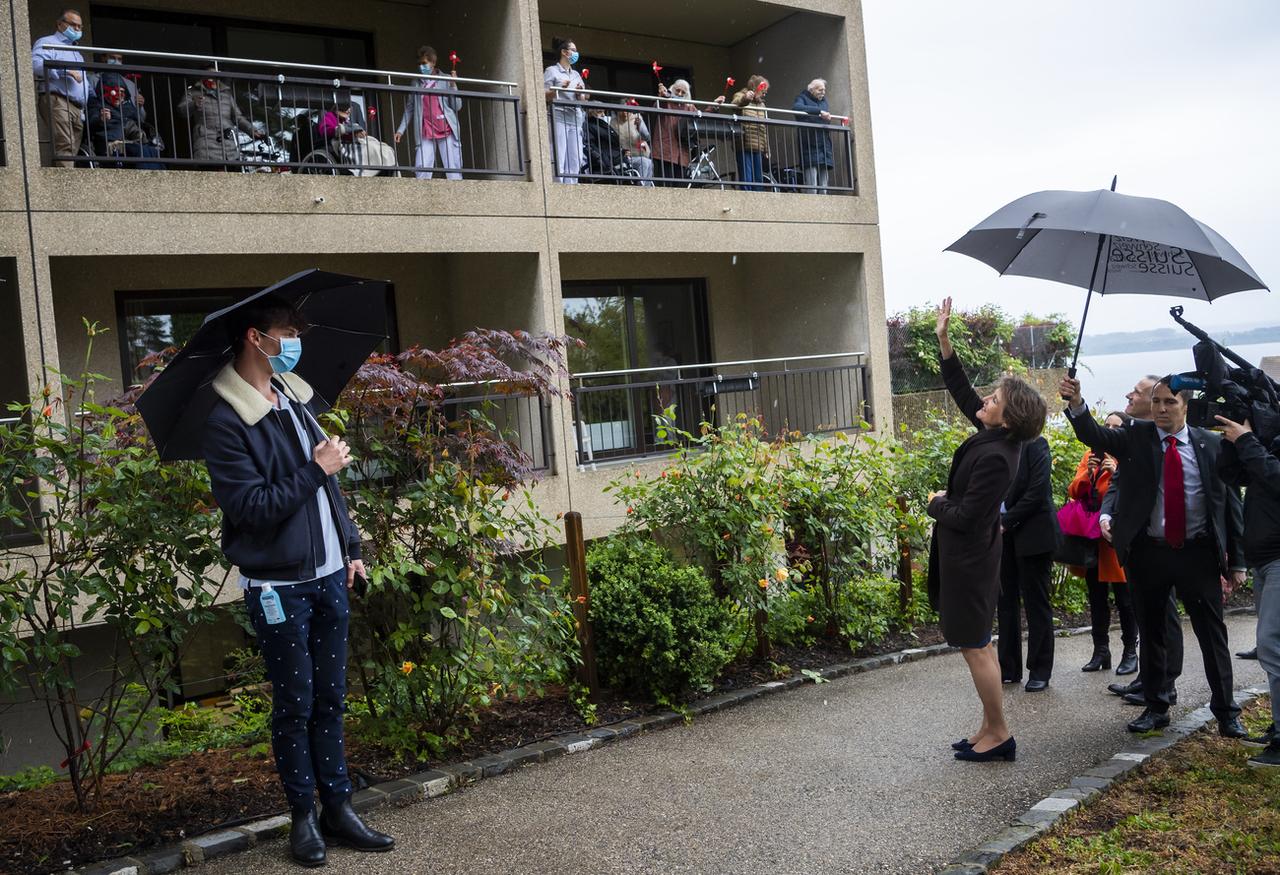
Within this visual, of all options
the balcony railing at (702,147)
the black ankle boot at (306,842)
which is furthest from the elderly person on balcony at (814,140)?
the black ankle boot at (306,842)

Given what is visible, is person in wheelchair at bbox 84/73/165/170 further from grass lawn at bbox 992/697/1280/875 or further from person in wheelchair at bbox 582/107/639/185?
grass lawn at bbox 992/697/1280/875

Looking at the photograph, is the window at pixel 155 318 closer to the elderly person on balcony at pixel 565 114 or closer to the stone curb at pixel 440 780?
the elderly person on balcony at pixel 565 114

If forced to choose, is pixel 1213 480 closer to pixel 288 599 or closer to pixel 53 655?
pixel 288 599

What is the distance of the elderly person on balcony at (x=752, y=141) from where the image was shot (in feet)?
45.6

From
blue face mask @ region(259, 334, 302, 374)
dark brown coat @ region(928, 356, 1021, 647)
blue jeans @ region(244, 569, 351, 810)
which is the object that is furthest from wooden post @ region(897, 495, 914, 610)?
blue face mask @ region(259, 334, 302, 374)

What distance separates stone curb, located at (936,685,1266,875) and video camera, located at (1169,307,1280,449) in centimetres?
168

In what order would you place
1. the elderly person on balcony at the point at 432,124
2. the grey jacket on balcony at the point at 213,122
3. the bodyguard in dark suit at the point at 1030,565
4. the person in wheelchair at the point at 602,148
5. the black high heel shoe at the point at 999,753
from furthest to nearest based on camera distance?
the person in wheelchair at the point at 602,148 < the elderly person on balcony at the point at 432,124 < the grey jacket on balcony at the point at 213,122 < the bodyguard in dark suit at the point at 1030,565 < the black high heel shoe at the point at 999,753

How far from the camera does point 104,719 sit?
211 inches

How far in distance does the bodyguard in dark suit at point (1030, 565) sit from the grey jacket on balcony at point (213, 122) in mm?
7481

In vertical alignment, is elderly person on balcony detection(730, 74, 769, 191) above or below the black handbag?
above

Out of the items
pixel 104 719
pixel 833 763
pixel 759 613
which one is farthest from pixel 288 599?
pixel 759 613

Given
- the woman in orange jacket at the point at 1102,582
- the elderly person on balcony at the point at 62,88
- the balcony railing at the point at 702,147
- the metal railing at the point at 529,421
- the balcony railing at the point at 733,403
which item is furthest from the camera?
the balcony railing at the point at 733,403

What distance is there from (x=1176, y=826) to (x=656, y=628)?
303 cm

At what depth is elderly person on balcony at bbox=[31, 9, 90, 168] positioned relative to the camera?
9.36 m
